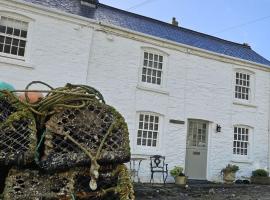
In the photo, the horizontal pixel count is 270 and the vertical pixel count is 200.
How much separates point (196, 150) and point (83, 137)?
14.6 meters

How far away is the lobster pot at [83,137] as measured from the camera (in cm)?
252

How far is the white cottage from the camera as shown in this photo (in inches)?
521

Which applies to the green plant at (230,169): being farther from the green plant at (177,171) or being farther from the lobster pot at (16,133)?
the lobster pot at (16,133)

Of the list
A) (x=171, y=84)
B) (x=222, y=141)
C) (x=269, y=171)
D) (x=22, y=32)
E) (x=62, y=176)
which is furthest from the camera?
(x=269, y=171)

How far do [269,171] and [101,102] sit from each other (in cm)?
1766

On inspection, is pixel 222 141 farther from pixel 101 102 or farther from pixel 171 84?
pixel 101 102

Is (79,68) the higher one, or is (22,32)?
(22,32)

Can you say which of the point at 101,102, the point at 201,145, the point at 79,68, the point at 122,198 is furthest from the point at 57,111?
the point at 201,145

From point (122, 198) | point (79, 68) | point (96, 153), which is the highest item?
point (79, 68)

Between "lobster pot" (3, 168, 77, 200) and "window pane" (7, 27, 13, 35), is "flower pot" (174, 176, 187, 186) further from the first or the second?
"lobster pot" (3, 168, 77, 200)

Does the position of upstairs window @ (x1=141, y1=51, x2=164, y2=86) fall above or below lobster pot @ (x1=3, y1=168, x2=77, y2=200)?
above

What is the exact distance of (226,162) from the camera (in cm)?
1730

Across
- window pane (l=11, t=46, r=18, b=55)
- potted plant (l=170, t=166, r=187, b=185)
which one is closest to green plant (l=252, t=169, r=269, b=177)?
potted plant (l=170, t=166, r=187, b=185)

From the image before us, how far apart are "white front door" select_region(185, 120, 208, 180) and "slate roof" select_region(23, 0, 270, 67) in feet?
14.0
